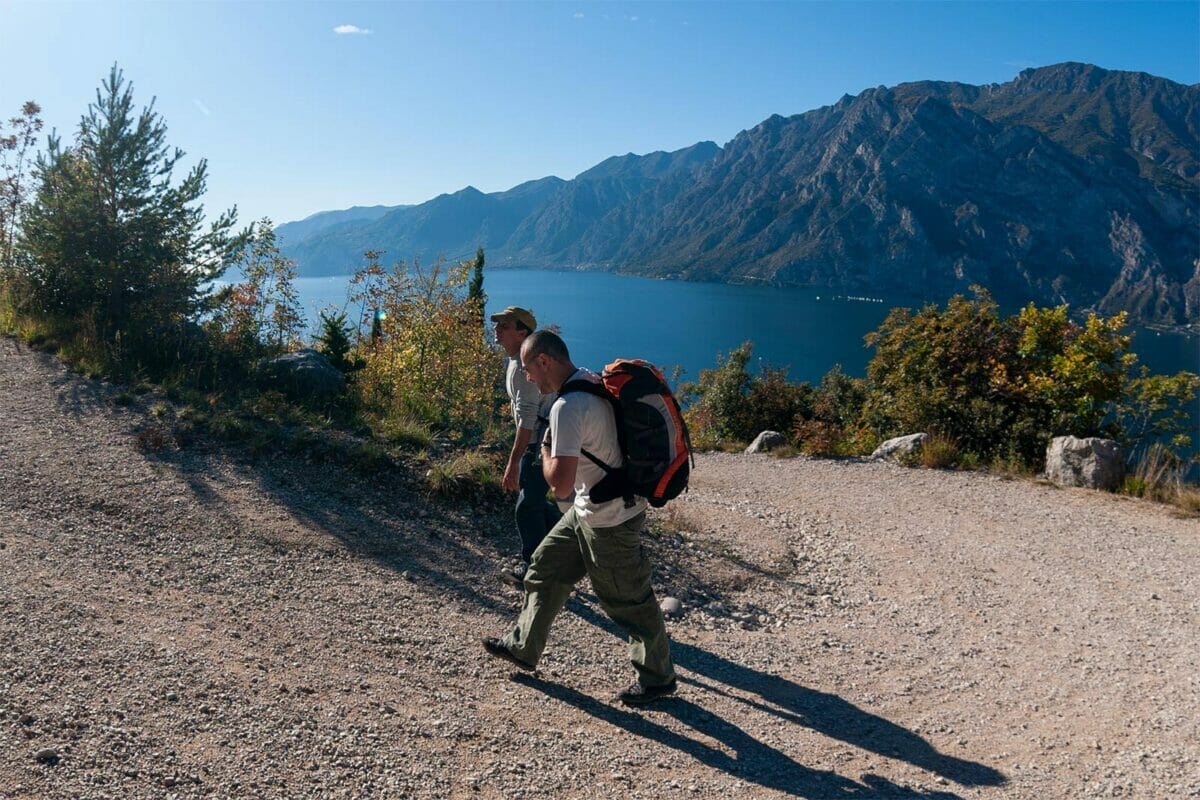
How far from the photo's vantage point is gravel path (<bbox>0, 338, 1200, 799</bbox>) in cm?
313

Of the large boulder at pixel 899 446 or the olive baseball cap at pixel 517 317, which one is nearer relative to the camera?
the olive baseball cap at pixel 517 317

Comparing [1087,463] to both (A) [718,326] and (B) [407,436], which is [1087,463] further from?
(A) [718,326]

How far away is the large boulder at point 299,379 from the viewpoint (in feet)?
26.8

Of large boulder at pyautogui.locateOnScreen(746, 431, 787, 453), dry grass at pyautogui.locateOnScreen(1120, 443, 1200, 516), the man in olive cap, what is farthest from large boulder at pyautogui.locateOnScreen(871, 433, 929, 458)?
the man in olive cap

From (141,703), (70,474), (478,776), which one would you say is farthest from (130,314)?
(478,776)

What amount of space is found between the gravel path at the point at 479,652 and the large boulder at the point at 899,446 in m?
3.71

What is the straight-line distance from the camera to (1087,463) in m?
9.43

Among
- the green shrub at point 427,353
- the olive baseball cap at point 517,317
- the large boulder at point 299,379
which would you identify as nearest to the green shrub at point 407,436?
the green shrub at point 427,353

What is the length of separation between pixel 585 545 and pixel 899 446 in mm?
9283

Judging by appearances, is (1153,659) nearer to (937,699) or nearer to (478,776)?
(937,699)

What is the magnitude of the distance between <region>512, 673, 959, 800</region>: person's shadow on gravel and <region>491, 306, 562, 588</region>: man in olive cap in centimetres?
108

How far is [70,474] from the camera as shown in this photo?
18.8 ft

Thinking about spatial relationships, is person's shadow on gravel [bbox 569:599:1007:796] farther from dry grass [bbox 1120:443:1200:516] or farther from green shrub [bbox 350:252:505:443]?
dry grass [bbox 1120:443:1200:516]

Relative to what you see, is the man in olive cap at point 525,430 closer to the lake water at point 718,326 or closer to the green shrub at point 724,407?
the green shrub at point 724,407
